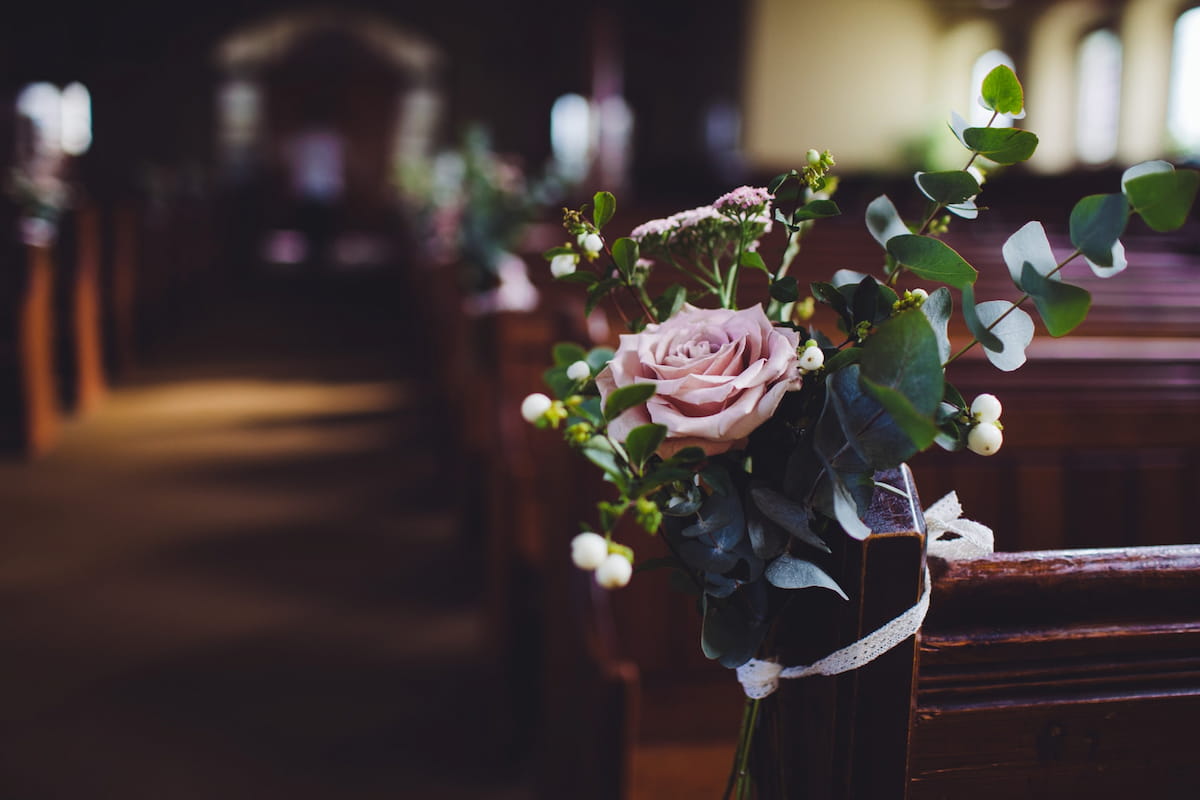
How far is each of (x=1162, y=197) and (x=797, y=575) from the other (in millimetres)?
282

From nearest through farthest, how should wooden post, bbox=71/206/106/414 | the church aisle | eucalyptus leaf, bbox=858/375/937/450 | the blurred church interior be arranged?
1. eucalyptus leaf, bbox=858/375/937/450
2. the blurred church interior
3. the church aisle
4. wooden post, bbox=71/206/106/414

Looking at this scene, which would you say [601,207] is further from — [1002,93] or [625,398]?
[1002,93]

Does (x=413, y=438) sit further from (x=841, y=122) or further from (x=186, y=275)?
(x=841, y=122)

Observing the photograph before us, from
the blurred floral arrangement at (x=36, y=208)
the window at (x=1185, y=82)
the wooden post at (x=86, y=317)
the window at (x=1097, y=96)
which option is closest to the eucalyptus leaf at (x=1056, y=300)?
the blurred floral arrangement at (x=36, y=208)

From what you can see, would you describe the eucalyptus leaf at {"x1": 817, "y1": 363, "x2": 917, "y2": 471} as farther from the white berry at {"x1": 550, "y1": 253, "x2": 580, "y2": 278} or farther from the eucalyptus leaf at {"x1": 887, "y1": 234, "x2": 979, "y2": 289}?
the white berry at {"x1": 550, "y1": 253, "x2": 580, "y2": 278}

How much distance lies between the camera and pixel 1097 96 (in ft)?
34.0

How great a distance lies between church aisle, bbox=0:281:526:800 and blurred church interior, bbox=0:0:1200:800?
0.05 ft

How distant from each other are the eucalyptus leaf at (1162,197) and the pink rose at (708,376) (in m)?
0.20

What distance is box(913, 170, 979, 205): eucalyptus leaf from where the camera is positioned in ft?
2.16

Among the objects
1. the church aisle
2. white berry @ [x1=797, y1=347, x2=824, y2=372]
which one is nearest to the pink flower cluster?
white berry @ [x1=797, y1=347, x2=824, y2=372]

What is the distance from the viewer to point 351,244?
17469 millimetres

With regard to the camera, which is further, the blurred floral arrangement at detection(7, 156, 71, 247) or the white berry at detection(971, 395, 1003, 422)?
the blurred floral arrangement at detection(7, 156, 71, 247)

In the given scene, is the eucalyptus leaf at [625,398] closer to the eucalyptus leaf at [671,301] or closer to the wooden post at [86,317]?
the eucalyptus leaf at [671,301]

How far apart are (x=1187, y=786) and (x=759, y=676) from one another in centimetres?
28
